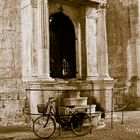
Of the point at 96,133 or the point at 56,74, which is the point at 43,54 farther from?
the point at 96,133

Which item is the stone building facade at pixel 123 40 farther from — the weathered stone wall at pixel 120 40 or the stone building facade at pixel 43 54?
the stone building facade at pixel 43 54

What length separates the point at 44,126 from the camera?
28.5 feet

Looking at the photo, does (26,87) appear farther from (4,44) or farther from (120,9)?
(120,9)

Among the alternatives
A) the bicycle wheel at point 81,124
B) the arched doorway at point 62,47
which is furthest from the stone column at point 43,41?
the bicycle wheel at point 81,124

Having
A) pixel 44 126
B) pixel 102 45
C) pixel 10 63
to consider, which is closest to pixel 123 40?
pixel 102 45

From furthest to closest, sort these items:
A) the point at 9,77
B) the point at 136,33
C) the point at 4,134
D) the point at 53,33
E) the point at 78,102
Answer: the point at 136,33 → the point at 53,33 → the point at 9,77 → the point at 78,102 → the point at 4,134

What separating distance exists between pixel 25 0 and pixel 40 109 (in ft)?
13.1

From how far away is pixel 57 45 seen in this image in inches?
450

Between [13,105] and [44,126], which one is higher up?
[13,105]

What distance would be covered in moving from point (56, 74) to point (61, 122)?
8.90ft

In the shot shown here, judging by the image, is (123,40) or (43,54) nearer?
(43,54)

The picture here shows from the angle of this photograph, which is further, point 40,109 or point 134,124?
point 134,124

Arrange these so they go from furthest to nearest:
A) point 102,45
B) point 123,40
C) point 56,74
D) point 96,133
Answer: point 123,40
point 102,45
point 56,74
point 96,133

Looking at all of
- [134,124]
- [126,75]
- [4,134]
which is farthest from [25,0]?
[126,75]
